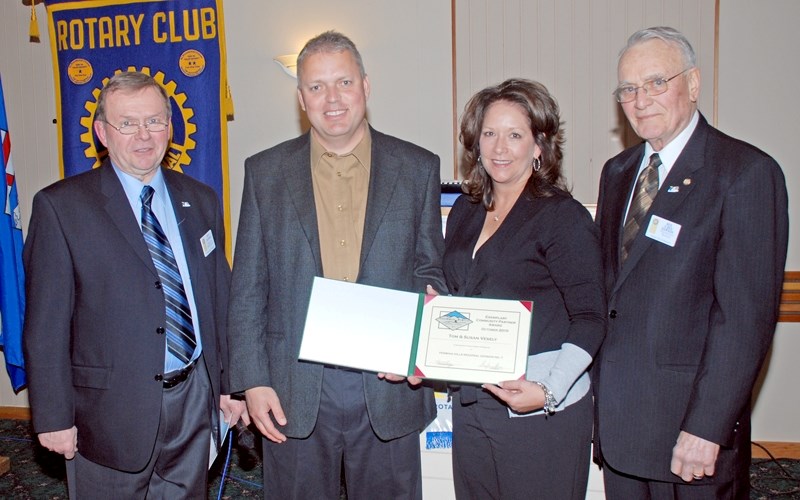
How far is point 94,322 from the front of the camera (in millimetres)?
2170

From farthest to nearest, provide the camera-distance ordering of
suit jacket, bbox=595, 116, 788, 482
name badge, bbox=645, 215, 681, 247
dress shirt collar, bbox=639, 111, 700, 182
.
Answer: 1. dress shirt collar, bbox=639, 111, 700, 182
2. name badge, bbox=645, 215, 681, 247
3. suit jacket, bbox=595, 116, 788, 482

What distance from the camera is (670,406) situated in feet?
6.44

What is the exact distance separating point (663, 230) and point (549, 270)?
34cm

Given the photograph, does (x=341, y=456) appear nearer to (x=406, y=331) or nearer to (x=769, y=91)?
(x=406, y=331)

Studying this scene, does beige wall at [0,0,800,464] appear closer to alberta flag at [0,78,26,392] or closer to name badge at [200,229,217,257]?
alberta flag at [0,78,26,392]

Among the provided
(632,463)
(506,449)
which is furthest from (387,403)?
(632,463)

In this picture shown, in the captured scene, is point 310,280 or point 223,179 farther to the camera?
point 223,179

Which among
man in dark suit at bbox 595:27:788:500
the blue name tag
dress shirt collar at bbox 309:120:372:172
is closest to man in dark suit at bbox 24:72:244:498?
dress shirt collar at bbox 309:120:372:172

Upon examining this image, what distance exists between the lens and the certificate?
192cm

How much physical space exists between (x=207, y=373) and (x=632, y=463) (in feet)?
4.75

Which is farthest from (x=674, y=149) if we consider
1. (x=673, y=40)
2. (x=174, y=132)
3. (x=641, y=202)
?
(x=174, y=132)

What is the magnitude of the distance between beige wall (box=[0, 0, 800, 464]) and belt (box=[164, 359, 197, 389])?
283cm

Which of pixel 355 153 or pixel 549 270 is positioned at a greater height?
pixel 355 153

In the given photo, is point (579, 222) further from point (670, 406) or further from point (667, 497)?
point (667, 497)
